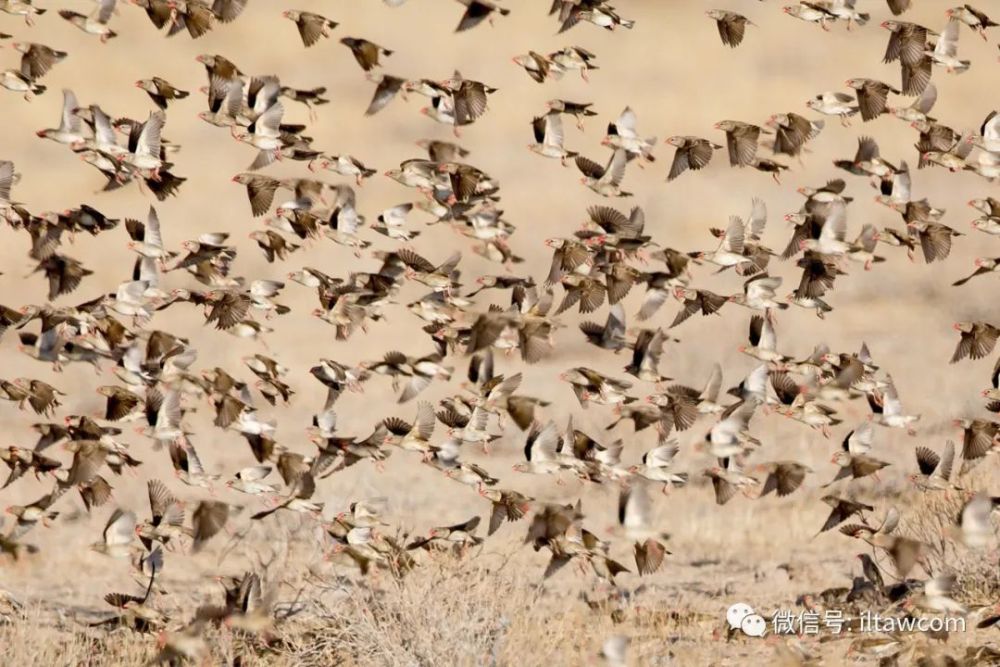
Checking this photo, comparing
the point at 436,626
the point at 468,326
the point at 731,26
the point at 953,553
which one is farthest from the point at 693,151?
the point at 436,626

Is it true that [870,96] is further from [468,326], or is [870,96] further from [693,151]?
[468,326]

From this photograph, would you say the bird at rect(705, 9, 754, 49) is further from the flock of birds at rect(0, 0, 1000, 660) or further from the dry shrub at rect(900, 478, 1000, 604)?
the dry shrub at rect(900, 478, 1000, 604)

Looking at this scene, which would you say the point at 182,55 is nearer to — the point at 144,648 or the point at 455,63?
the point at 455,63

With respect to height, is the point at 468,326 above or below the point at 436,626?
below

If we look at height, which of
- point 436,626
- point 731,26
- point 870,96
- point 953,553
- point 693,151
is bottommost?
point 953,553

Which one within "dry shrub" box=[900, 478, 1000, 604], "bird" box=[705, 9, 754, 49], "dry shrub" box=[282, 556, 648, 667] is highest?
"bird" box=[705, 9, 754, 49]

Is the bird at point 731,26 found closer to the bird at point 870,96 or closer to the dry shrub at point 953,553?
the bird at point 870,96

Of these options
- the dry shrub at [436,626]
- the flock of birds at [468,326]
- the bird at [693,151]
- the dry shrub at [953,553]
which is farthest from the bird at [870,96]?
the dry shrub at [436,626]

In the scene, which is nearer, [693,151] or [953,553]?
[953,553]

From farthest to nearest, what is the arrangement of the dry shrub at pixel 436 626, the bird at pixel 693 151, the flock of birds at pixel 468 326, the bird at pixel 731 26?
the bird at pixel 731 26
the bird at pixel 693 151
the flock of birds at pixel 468 326
the dry shrub at pixel 436 626

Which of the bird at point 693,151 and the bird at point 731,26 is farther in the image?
the bird at point 731,26

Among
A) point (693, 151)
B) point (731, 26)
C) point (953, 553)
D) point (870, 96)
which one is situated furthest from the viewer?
point (731, 26)

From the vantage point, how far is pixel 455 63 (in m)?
42.7

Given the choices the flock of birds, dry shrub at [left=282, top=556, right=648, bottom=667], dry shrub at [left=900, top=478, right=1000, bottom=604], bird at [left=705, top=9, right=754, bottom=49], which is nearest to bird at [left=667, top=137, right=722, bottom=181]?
the flock of birds
